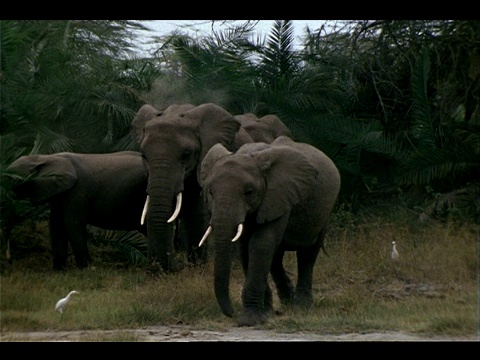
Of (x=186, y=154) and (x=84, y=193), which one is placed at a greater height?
(x=186, y=154)

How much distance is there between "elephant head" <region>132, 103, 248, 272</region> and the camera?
14.3 meters

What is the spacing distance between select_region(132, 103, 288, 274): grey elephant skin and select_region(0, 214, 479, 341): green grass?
767mm

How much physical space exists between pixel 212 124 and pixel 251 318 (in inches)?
126

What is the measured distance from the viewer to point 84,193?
50.8 ft

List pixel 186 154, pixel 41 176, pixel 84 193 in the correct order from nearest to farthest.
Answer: pixel 41 176
pixel 186 154
pixel 84 193

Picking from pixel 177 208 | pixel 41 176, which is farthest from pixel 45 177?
pixel 177 208

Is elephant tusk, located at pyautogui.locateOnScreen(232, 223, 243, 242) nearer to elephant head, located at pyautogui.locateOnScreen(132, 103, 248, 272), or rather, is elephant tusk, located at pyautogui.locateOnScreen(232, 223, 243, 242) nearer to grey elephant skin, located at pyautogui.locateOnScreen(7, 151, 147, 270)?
elephant head, located at pyautogui.locateOnScreen(132, 103, 248, 272)

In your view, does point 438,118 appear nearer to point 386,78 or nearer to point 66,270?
point 386,78

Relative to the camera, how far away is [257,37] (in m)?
14.1

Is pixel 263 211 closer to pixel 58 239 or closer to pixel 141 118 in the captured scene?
pixel 141 118

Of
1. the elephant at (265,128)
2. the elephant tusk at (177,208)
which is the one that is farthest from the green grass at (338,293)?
the elephant at (265,128)

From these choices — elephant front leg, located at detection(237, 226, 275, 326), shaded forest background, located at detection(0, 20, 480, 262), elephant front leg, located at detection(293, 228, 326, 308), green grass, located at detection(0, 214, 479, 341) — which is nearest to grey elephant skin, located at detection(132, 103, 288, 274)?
shaded forest background, located at detection(0, 20, 480, 262)

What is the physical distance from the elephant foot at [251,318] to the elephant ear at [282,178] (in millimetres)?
765

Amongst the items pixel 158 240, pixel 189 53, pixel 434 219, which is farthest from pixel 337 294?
pixel 189 53
